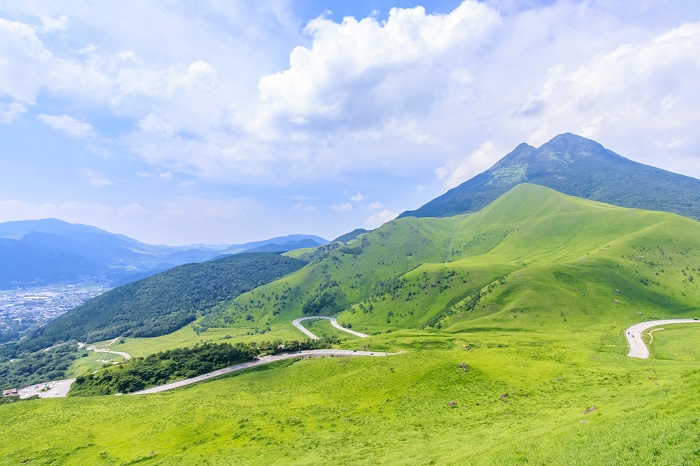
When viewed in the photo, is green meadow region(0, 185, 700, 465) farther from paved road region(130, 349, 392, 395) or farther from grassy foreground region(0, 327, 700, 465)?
paved road region(130, 349, 392, 395)

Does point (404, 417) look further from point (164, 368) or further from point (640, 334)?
point (640, 334)

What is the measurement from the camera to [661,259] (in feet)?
637

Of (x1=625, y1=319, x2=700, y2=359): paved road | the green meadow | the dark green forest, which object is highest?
the green meadow

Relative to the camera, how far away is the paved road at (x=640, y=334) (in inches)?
3656

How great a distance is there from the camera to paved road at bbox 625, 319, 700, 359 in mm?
92875

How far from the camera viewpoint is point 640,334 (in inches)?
4483

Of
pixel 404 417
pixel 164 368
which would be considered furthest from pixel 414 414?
pixel 164 368

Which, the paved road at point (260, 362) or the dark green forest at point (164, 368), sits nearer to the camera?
the paved road at point (260, 362)

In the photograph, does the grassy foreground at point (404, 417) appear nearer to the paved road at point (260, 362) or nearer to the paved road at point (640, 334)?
the paved road at point (260, 362)

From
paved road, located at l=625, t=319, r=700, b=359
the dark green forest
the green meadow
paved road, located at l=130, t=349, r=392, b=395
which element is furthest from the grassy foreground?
the dark green forest

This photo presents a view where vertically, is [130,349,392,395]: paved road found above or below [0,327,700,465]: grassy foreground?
below

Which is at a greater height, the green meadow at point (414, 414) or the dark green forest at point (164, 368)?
the green meadow at point (414, 414)

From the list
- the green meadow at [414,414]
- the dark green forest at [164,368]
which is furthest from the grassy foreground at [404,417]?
the dark green forest at [164,368]

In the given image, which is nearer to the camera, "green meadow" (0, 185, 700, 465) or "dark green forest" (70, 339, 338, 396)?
"green meadow" (0, 185, 700, 465)
